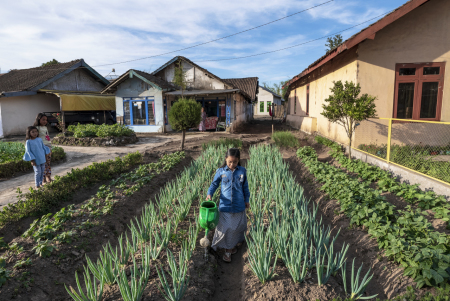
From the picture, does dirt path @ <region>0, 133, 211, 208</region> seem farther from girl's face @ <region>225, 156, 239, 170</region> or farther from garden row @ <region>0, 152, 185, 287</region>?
girl's face @ <region>225, 156, 239, 170</region>

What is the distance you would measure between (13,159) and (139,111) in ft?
30.4

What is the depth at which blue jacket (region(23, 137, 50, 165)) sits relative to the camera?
16.5 feet

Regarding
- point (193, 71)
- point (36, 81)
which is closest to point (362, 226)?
point (193, 71)

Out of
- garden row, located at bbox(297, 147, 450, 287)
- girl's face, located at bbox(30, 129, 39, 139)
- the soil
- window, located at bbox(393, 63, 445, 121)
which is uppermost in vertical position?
window, located at bbox(393, 63, 445, 121)

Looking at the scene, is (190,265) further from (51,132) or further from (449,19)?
(51,132)

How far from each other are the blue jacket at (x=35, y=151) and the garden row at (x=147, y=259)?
296 cm

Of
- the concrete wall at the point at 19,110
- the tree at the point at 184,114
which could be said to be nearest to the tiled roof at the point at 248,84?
the concrete wall at the point at 19,110

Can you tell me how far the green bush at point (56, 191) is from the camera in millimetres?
3868

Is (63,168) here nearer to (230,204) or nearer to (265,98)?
(230,204)

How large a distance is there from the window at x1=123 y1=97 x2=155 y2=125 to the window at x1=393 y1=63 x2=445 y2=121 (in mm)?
12559

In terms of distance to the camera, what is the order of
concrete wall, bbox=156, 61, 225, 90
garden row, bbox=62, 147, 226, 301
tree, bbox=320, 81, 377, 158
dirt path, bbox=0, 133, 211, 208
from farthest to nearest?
concrete wall, bbox=156, 61, 225, 90 < tree, bbox=320, 81, 377, 158 < dirt path, bbox=0, 133, 211, 208 < garden row, bbox=62, 147, 226, 301

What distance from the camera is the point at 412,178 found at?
4.79m

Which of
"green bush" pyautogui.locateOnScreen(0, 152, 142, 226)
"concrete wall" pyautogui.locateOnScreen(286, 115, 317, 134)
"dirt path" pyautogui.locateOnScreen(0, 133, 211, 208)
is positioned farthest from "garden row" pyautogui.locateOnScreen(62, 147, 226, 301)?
"concrete wall" pyautogui.locateOnScreen(286, 115, 317, 134)

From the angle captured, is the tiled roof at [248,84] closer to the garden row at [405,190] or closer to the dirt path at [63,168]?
the dirt path at [63,168]
